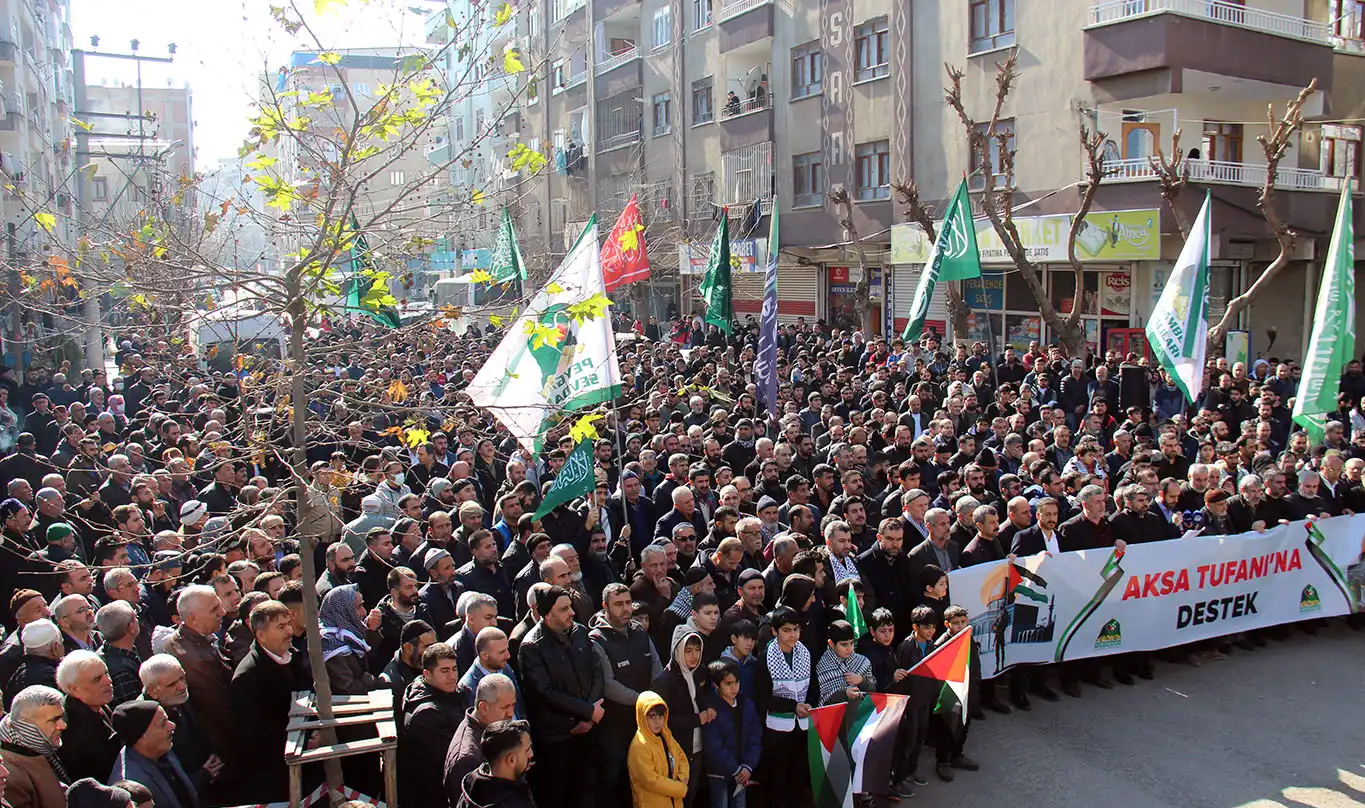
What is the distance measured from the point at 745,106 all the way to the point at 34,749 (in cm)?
2992

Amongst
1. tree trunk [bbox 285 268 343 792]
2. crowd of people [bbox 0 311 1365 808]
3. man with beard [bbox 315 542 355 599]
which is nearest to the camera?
tree trunk [bbox 285 268 343 792]

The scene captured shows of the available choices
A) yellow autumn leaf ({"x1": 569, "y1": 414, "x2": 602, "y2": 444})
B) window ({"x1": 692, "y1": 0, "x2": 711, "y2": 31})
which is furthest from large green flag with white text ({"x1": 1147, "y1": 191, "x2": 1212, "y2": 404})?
window ({"x1": 692, "y1": 0, "x2": 711, "y2": 31})

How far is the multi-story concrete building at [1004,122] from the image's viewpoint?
67.9 ft

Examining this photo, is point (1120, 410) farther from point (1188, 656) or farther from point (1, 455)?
point (1, 455)

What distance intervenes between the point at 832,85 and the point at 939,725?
2392cm

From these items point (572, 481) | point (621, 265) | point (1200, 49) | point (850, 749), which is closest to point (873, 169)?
point (1200, 49)

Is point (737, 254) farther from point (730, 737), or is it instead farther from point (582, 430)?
point (582, 430)

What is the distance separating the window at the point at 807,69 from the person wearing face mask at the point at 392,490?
72.1 feet

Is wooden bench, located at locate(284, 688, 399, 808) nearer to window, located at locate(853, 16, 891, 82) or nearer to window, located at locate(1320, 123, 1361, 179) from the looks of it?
window, located at locate(1320, 123, 1361, 179)

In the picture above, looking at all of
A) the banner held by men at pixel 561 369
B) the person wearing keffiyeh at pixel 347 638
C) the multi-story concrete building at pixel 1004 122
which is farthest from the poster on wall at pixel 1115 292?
the person wearing keffiyeh at pixel 347 638

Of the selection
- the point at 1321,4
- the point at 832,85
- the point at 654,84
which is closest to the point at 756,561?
the point at 1321,4

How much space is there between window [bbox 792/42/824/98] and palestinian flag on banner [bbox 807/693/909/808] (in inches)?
987

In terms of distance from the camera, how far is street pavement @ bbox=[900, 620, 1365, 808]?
23.7 ft

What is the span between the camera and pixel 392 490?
410 inches
